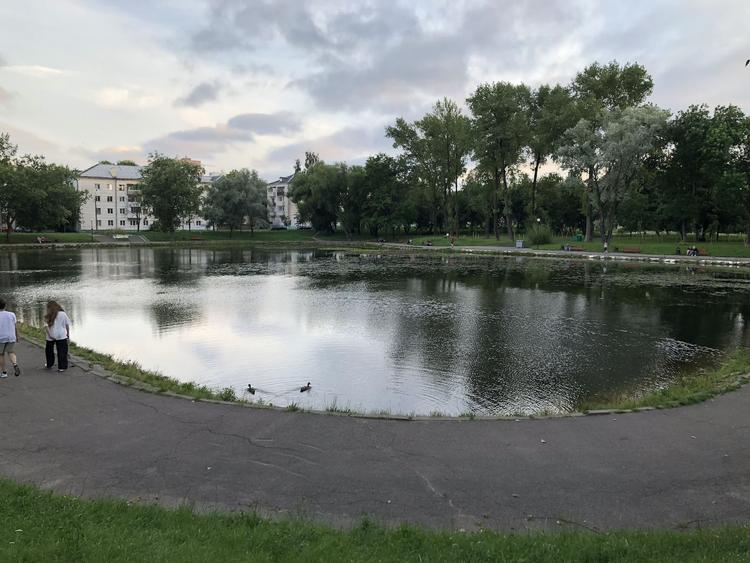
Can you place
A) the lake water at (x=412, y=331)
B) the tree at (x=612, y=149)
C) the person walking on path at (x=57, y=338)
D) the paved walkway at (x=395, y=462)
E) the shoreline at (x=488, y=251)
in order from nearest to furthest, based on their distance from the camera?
the paved walkway at (x=395, y=462) < the person walking on path at (x=57, y=338) < the lake water at (x=412, y=331) < the shoreline at (x=488, y=251) < the tree at (x=612, y=149)

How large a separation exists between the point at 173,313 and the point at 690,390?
62.7 ft

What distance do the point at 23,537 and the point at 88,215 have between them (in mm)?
139905

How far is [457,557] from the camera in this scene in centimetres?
484

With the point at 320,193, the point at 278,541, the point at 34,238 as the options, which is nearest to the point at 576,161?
the point at 320,193

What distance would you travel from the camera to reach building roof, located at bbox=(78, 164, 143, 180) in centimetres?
12838

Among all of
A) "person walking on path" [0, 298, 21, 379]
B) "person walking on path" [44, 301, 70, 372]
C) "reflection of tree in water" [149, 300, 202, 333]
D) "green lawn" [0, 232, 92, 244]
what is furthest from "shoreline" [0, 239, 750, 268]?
"person walking on path" [0, 298, 21, 379]

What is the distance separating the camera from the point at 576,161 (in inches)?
2504

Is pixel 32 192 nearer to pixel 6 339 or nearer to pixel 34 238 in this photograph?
pixel 34 238

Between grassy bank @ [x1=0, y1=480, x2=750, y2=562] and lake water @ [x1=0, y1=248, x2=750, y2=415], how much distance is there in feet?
18.9

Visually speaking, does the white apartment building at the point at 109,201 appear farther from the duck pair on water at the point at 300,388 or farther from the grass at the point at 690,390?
the grass at the point at 690,390

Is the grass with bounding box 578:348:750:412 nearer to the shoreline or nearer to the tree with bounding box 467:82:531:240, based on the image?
the shoreline

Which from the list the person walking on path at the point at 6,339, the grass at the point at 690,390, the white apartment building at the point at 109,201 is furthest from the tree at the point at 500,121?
the white apartment building at the point at 109,201

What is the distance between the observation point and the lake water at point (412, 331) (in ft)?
42.8

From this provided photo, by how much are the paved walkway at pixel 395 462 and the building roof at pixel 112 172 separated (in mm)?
135647
